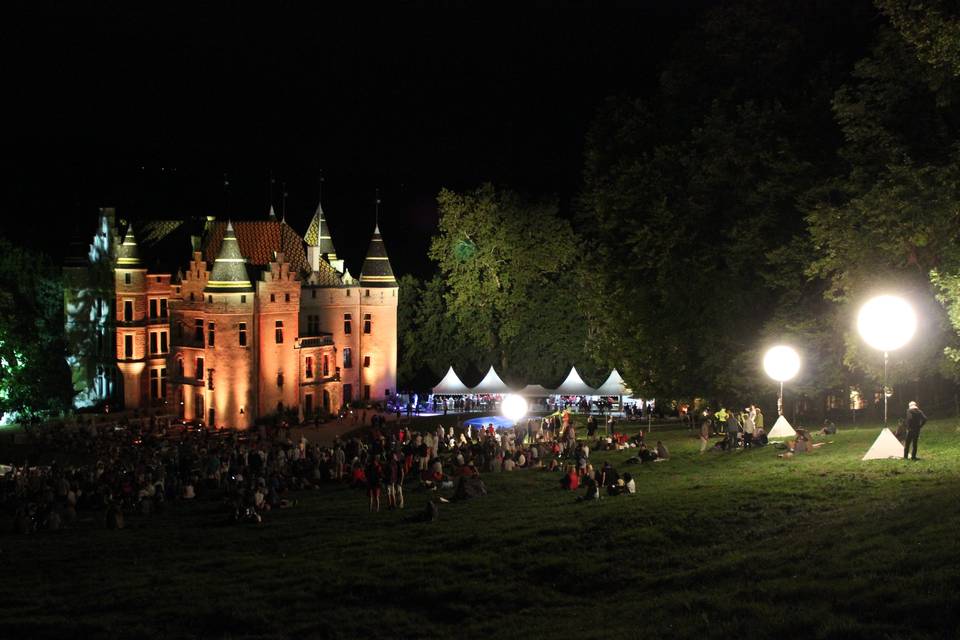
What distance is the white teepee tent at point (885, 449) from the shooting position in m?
24.7

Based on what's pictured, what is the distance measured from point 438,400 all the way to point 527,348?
6.41 m

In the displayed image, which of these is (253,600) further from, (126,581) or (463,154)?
(463,154)

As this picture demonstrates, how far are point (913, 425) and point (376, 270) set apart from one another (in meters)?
43.0

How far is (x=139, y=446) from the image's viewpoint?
4534 centimetres

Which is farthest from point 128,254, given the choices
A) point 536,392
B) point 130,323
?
point 536,392

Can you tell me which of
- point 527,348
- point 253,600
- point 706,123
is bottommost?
point 253,600

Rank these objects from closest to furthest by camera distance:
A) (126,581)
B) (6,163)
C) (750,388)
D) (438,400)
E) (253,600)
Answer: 1. (253,600)
2. (126,581)
3. (750,388)
4. (438,400)
5. (6,163)

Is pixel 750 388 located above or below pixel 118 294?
below

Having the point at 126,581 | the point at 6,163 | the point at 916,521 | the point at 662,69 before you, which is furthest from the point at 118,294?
the point at 6,163

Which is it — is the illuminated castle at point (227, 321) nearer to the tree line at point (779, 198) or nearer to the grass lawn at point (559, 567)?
the tree line at point (779, 198)

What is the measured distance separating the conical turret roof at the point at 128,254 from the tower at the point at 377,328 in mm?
11311

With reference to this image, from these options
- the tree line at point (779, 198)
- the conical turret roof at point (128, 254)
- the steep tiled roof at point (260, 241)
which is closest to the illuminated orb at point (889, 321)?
the tree line at point (779, 198)

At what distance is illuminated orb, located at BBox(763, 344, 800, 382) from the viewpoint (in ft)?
103

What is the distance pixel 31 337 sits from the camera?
61406 millimetres
